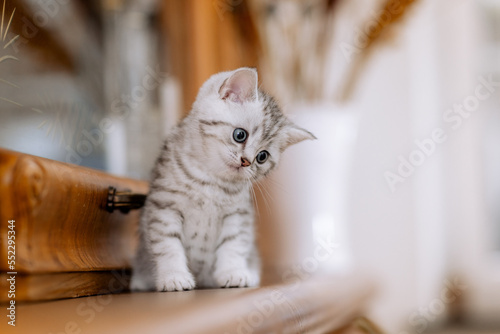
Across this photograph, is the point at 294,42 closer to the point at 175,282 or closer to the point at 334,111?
the point at 334,111

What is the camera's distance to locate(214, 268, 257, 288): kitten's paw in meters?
0.60

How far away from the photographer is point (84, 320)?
0.37m

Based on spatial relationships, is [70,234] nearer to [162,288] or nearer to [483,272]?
[162,288]

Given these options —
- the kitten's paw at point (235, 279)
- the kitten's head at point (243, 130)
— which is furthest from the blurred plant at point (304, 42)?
the kitten's paw at point (235, 279)

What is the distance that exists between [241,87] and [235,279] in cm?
25

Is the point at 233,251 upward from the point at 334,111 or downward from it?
downward
